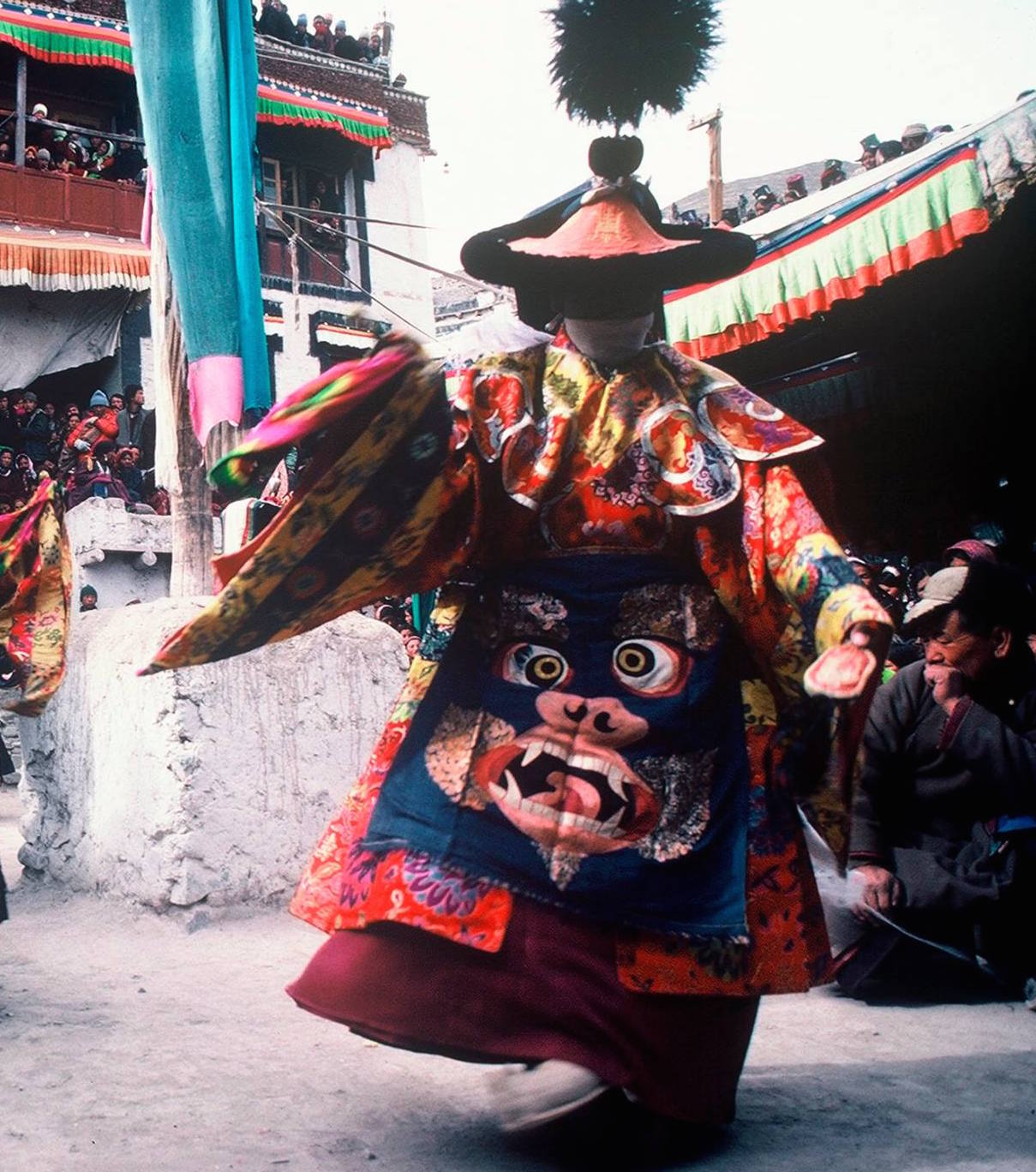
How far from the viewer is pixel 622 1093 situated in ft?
7.84

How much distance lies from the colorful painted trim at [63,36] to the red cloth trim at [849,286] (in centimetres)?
1401

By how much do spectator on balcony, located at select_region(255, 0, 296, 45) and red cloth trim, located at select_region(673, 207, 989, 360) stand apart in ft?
51.7

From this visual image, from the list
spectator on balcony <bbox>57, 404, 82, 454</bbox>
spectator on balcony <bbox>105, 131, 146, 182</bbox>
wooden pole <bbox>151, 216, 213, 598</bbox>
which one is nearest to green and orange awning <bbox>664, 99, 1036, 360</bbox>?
wooden pole <bbox>151, 216, 213, 598</bbox>

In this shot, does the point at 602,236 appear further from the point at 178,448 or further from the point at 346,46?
the point at 346,46

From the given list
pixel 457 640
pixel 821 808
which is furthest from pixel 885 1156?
pixel 457 640

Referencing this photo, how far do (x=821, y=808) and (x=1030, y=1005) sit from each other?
1.55 metres

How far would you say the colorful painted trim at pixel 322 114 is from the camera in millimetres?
19375

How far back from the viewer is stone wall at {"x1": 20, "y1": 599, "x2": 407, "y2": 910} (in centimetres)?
423

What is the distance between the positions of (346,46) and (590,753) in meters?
21.0

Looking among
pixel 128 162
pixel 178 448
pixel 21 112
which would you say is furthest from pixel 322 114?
pixel 178 448

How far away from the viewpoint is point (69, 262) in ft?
57.0

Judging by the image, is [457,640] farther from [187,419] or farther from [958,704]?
[187,419]

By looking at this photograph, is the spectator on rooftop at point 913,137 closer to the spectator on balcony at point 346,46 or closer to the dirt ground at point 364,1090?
the dirt ground at point 364,1090

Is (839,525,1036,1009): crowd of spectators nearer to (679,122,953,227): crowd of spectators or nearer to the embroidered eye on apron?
the embroidered eye on apron
